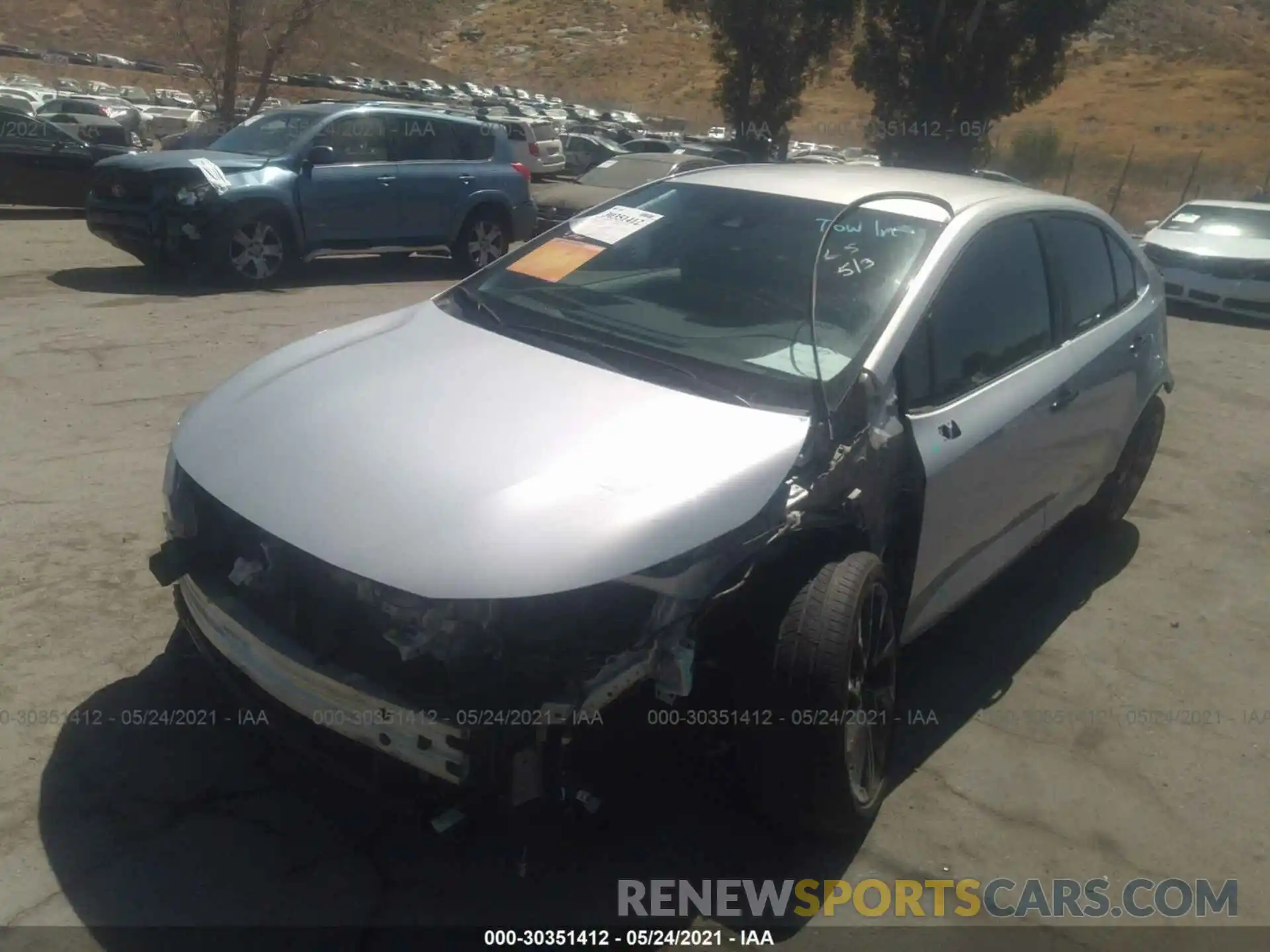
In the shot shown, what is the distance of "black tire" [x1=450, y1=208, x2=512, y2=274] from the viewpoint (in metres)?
11.9

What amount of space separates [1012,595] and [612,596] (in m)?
2.89

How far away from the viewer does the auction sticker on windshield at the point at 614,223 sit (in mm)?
4258

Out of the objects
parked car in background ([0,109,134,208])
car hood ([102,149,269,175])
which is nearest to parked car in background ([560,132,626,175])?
parked car in background ([0,109,134,208])

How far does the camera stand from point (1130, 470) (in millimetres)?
5590

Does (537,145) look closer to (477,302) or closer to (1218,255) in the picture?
(1218,255)

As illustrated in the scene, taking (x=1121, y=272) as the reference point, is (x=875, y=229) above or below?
above

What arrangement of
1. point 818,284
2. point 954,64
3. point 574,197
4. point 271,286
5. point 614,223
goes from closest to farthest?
point 818,284, point 614,223, point 271,286, point 574,197, point 954,64

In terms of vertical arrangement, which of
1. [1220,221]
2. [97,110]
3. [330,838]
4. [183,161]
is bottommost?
[97,110]

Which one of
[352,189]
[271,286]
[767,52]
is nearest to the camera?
[271,286]

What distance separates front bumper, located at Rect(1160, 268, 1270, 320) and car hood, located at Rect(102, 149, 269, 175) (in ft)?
32.5

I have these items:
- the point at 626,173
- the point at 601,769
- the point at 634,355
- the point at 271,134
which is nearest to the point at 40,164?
the point at 271,134

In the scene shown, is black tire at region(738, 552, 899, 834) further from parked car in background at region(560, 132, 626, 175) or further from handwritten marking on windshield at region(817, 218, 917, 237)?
parked car in background at region(560, 132, 626, 175)

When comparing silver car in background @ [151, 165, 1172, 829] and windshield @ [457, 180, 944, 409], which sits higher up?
windshield @ [457, 180, 944, 409]

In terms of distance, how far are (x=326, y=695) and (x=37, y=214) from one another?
1414 cm
